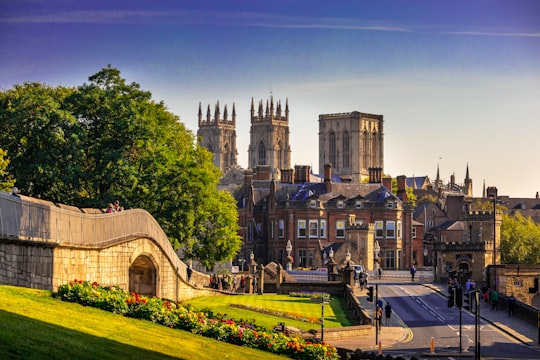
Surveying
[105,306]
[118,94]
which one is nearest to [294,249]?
[118,94]

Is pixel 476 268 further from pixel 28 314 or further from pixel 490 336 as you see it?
pixel 28 314

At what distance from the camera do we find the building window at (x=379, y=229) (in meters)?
120

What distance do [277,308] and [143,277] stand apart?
15573 mm

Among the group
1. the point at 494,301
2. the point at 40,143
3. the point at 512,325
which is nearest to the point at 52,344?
the point at 40,143

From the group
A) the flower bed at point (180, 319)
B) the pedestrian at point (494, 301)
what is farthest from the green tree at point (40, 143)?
the pedestrian at point (494, 301)

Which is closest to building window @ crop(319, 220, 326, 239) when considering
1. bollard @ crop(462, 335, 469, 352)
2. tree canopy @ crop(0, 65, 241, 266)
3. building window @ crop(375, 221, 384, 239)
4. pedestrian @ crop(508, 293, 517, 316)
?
building window @ crop(375, 221, 384, 239)

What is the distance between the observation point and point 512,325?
63.1m

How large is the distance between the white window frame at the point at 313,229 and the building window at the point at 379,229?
6.62 m

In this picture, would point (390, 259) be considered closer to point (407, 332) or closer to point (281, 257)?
point (281, 257)

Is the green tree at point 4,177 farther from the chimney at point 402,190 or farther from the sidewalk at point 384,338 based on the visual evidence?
the chimney at point 402,190

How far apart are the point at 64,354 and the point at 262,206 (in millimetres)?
101981

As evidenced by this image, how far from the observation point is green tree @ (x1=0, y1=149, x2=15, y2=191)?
57.8m

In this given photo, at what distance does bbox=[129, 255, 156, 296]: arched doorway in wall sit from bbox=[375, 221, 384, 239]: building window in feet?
236

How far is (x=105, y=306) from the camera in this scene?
105 feet
